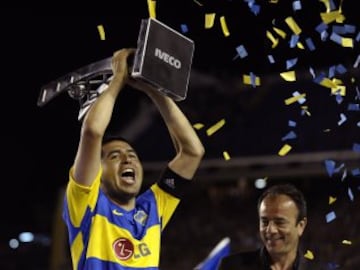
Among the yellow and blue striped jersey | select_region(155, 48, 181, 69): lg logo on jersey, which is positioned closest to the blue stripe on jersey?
the yellow and blue striped jersey

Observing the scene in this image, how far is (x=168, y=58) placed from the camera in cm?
339

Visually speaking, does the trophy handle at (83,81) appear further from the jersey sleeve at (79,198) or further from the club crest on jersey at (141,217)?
the club crest on jersey at (141,217)

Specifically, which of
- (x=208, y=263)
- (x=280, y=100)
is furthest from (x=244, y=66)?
(x=208, y=263)

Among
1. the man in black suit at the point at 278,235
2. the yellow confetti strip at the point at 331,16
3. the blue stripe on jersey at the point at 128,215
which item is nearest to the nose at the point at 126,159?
the blue stripe on jersey at the point at 128,215

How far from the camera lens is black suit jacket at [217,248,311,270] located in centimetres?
368

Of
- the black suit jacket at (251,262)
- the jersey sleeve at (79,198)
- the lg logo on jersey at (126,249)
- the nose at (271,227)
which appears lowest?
the black suit jacket at (251,262)

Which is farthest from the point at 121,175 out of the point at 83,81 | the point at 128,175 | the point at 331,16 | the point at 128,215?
the point at 331,16

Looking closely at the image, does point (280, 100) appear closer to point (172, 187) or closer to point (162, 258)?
point (162, 258)

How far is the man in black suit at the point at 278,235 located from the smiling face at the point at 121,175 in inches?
22.5

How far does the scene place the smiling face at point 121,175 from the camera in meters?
3.56

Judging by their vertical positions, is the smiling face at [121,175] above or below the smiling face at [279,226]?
above

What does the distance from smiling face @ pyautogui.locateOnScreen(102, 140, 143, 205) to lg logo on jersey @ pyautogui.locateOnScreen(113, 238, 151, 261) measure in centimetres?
21

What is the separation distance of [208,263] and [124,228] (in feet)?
2.24

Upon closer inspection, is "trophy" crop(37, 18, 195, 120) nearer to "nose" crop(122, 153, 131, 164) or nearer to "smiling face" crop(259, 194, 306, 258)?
"nose" crop(122, 153, 131, 164)
